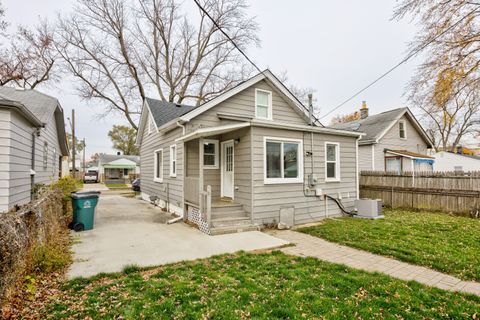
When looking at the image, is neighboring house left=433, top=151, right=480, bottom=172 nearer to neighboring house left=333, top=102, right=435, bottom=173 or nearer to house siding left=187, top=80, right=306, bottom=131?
neighboring house left=333, top=102, right=435, bottom=173

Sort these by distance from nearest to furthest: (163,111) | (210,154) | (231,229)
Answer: (231,229) → (210,154) → (163,111)

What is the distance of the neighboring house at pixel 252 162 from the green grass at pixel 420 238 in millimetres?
1347

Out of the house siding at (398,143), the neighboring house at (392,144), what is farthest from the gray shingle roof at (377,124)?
the house siding at (398,143)

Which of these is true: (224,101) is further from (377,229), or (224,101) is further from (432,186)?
(432,186)

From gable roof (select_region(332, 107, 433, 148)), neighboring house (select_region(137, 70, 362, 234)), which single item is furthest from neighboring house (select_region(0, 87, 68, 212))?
gable roof (select_region(332, 107, 433, 148))

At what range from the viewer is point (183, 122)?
26.5ft

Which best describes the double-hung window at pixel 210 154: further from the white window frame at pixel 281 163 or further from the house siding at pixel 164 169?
the white window frame at pixel 281 163

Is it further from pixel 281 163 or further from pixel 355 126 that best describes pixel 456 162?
pixel 281 163

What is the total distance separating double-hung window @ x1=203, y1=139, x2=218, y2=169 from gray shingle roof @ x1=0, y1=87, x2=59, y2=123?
5.51 metres

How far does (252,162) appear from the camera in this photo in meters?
7.15

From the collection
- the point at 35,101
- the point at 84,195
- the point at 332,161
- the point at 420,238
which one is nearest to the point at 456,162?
the point at 332,161

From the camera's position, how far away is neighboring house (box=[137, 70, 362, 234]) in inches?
283

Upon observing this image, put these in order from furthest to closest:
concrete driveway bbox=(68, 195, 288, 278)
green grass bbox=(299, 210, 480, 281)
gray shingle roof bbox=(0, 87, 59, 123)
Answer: gray shingle roof bbox=(0, 87, 59, 123) → concrete driveway bbox=(68, 195, 288, 278) → green grass bbox=(299, 210, 480, 281)

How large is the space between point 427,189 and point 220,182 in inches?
341
